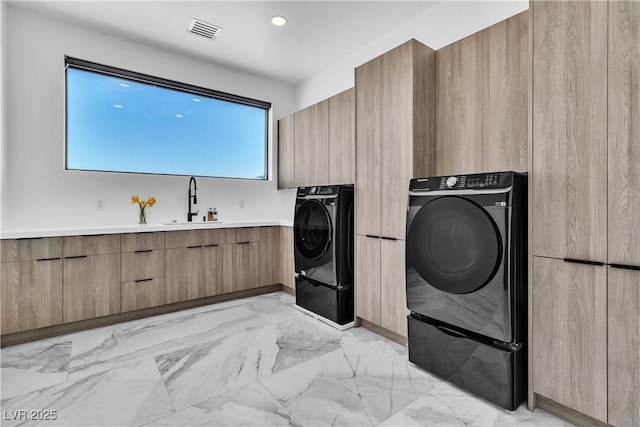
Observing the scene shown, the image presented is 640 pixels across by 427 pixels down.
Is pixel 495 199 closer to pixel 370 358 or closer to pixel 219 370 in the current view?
pixel 370 358

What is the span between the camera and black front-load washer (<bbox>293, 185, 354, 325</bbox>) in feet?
9.26

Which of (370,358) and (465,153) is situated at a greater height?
(465,153)

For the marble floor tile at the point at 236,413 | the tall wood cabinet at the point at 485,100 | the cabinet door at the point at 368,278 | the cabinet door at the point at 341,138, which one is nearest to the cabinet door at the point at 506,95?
the tall wood cabinet at the point at 485,100

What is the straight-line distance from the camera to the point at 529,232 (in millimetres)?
1658

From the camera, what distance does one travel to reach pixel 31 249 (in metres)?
2.52

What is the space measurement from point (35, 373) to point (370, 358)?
220 cm

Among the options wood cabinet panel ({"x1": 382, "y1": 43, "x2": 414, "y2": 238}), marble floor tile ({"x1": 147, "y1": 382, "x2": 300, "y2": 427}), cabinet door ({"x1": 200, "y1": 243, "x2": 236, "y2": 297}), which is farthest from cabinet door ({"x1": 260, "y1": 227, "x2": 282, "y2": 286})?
marble floor tile ({"x1": 147, "y1": 382, "x2": 300, "y2": 427})

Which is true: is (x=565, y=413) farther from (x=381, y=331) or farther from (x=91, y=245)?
(x=91, y=245)

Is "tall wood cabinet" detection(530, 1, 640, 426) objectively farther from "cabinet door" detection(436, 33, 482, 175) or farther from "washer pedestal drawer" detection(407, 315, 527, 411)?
"cabinet door" detection(436, 33, 482, 175)

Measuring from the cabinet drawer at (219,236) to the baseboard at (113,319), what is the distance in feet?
2.00

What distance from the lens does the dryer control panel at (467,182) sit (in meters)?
1.66

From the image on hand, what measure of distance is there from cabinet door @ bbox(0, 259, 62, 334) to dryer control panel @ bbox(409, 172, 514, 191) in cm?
293

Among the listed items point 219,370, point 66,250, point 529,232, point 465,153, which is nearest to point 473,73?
point 465,153

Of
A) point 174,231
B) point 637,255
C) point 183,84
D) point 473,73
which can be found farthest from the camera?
point 183,84
